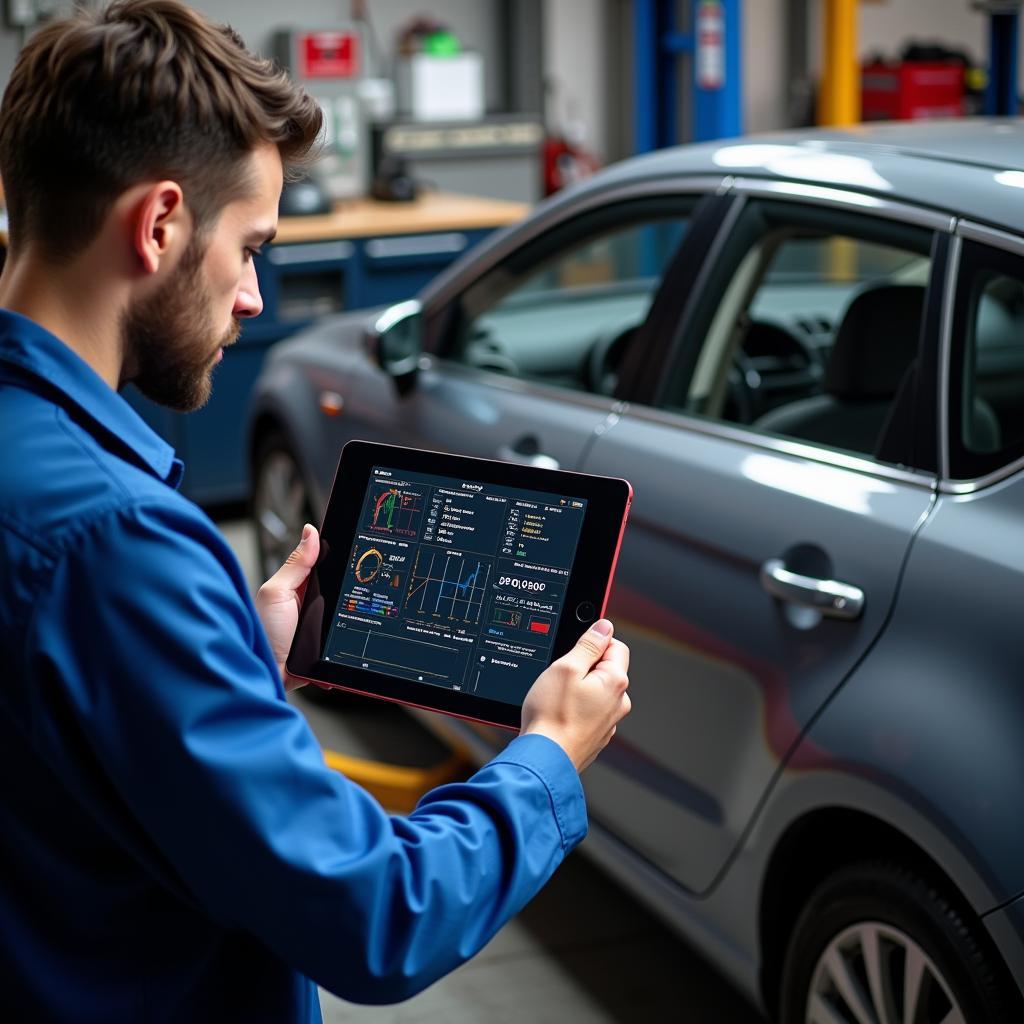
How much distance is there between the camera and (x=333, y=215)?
5.64m

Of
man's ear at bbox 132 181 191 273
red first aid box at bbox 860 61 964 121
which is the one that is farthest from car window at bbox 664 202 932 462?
red first aid box at bbox 860 61 964 121

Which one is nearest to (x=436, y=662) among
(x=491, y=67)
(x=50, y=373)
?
(x=50, y=373)

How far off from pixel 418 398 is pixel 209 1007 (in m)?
2.00

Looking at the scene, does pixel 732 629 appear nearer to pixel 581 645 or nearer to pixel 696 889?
pixel 696 889

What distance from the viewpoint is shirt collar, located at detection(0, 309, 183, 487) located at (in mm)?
967

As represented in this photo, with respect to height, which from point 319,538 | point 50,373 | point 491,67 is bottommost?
point 319,538

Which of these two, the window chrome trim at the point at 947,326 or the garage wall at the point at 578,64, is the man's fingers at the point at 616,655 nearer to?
the window chrome trim at the point at 947,326

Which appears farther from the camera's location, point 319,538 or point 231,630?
point 319,538

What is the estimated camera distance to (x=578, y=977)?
8.68 ft

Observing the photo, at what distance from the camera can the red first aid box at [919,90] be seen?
834 centimetres

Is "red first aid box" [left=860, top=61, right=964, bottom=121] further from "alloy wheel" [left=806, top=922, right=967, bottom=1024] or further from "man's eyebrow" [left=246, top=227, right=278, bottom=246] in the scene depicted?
"man's eyebrow" [left=246, top=227, right=278, bottom=246]

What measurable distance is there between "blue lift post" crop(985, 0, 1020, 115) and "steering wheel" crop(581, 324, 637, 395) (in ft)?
17.0

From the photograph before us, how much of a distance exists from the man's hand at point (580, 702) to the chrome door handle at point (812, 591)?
681 mm

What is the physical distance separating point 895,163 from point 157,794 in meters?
1.53
